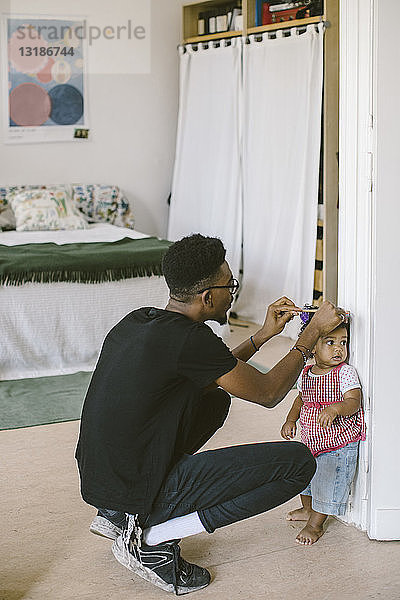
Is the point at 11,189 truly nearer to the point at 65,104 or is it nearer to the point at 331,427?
the point at 65,104

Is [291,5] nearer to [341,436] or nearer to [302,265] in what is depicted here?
[302,265]

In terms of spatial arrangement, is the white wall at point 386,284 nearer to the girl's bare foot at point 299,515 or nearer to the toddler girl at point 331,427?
the toddler girl at point 331,427

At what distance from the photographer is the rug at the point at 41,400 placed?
369 cm

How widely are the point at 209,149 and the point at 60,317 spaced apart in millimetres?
2141

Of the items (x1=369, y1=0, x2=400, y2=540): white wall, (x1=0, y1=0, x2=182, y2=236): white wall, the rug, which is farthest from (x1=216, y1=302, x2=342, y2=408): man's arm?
(x1=0, y1=0, x2=182, y2=236): white wall

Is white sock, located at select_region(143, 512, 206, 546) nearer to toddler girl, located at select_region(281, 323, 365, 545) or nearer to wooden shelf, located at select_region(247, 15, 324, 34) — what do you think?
toddler girl, located at select_region(281, 323, 365, 545)

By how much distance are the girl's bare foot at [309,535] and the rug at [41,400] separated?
1473 mm

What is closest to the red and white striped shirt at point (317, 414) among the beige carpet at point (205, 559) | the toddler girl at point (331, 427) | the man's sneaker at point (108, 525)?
the toddler girl at point (331, 427)

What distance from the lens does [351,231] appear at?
2459mm

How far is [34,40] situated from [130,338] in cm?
426

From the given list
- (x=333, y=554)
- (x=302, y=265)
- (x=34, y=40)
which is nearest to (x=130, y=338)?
(x=333, y=554)

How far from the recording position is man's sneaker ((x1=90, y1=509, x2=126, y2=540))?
229cm

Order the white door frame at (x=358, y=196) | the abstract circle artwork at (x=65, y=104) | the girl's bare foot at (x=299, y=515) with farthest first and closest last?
the abstract circle artwork at (x=65, y=104)
the girl's bare foot at (x=299, y=515)
the white door frame at (x=358, y=196)

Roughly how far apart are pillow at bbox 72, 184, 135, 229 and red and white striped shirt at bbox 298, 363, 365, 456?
374 centimetres
